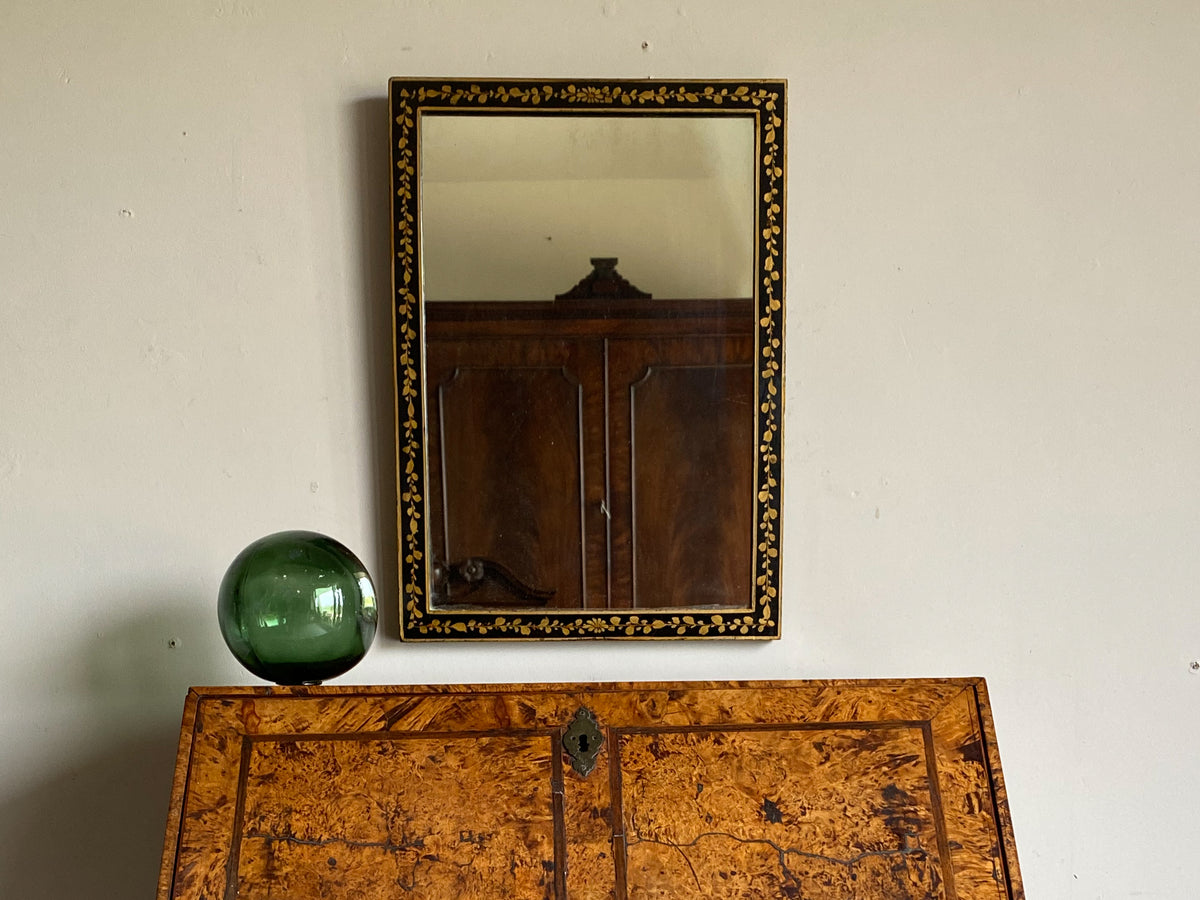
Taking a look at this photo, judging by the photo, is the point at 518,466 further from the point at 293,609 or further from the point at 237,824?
the point at 237,824

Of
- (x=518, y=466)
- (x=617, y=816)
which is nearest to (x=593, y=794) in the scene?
(x=617, y=816)

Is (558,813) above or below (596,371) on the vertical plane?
below

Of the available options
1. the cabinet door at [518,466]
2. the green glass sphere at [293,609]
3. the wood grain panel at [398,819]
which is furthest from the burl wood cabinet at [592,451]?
the wood grain panel at [398,819]

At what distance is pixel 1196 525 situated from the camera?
5.14ft

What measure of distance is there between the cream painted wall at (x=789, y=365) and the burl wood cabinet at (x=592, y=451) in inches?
3.9

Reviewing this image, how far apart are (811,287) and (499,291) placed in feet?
1.62

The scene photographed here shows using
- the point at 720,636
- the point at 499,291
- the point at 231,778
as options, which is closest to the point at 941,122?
the point at 499,291

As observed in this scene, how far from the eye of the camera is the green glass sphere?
1.26m

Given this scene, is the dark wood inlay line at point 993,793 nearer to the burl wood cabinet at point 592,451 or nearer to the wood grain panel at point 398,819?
the burl wood cabinet at point 592,451

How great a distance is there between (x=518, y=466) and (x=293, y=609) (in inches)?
16.4

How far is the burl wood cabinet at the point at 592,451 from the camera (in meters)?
1.51

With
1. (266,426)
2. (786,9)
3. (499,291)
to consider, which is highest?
(786,9)

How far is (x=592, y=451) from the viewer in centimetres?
151

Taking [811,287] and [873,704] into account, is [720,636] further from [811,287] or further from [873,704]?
[811,287]
